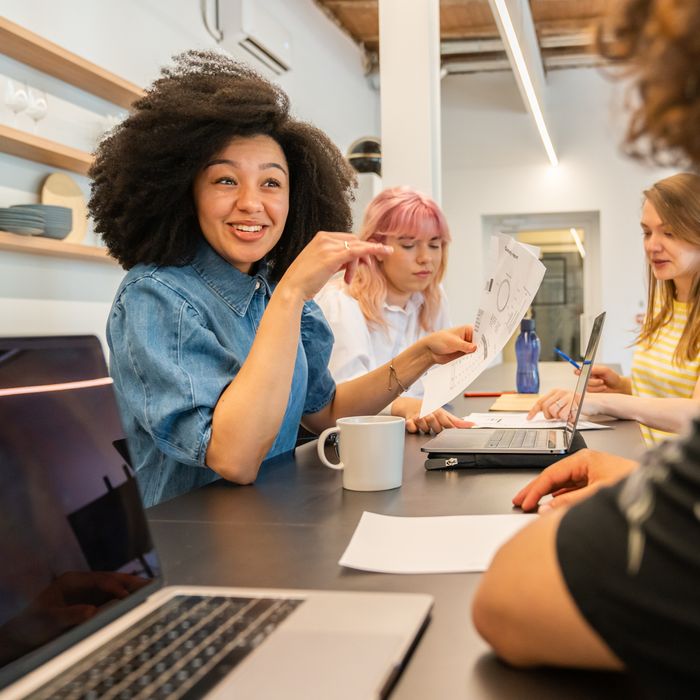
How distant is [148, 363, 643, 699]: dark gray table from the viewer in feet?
1.71

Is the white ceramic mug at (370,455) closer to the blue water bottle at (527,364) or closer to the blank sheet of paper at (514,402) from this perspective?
the blank sheet of paper at (514,402)

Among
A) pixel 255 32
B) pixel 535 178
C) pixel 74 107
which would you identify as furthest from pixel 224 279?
pixel 535 178

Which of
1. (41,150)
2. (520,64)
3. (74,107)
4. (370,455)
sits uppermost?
(520,64)

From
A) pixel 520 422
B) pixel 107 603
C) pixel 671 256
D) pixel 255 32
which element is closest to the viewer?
pixel 107 603

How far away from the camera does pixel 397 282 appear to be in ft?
9.18

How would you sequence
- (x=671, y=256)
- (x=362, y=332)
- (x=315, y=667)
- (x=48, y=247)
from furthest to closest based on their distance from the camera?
(x=48, y=247) → (x=362, y=332) → (x=671, y=256) → (x=315, y=667)

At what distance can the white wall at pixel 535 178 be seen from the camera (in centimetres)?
708

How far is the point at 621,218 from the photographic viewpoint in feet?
23.2

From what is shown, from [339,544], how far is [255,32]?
4073mm

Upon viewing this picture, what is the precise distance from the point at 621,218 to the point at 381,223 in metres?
4.94

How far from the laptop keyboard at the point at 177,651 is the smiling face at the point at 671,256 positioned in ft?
6.56

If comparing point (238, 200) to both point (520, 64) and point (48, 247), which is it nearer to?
point (48, 247)

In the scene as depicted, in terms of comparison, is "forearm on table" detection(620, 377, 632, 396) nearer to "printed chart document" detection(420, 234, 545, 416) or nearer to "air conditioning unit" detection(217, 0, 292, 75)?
"printed chart document" detection(420, 234, 545, 416)

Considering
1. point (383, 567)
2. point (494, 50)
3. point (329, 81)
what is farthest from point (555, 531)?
point (494, 50)
